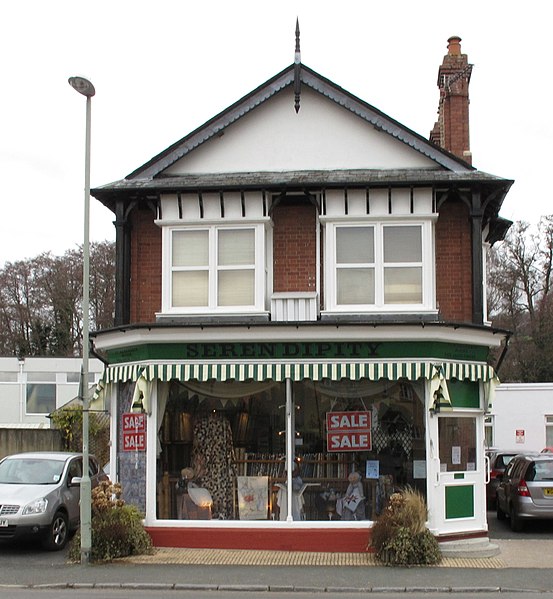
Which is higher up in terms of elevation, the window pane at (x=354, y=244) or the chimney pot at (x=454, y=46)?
the chimney pot at (x=454, y=46)

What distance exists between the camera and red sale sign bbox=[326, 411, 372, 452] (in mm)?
16062

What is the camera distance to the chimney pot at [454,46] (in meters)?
21.3

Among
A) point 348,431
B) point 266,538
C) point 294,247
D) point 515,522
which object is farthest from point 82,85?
point 515,522

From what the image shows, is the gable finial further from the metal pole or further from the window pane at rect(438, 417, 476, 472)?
the window pane at rect(438, 417, 476, 472)

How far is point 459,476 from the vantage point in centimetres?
1579

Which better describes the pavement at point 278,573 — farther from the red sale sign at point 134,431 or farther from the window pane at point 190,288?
the window pane at point 190,288

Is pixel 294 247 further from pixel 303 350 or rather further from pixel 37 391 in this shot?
pixel 37 391

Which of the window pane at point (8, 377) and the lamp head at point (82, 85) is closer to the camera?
the lamp head at point (82, 85)

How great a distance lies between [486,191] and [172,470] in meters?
7.62

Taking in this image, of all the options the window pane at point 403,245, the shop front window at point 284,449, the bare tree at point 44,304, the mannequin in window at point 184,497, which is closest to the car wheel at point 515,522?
the shop front window at point 284,449

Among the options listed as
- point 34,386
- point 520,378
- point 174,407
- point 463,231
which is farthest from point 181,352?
point 520,378

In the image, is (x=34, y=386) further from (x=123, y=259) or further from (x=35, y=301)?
(x=123, y=259)

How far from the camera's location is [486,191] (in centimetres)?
1623

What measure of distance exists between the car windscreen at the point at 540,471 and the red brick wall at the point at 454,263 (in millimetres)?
4403
